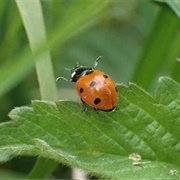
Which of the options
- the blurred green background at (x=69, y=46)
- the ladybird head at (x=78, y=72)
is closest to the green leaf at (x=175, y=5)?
the blurred green background at (x=69, y=46)

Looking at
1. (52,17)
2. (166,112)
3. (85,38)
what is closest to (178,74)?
(166,112)

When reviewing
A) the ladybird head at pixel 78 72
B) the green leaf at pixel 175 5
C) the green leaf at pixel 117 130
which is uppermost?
A: the green leaf at pixel 175 5

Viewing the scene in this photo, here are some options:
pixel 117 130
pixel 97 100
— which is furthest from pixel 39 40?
pixel 117 130

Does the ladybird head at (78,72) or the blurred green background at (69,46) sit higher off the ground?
the blurred green background at (69,46)

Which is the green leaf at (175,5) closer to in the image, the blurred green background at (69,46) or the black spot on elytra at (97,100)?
the blurred green background at (69,46)

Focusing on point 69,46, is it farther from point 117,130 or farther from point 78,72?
point 117,130

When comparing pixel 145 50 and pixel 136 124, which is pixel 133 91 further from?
pixel 145 50

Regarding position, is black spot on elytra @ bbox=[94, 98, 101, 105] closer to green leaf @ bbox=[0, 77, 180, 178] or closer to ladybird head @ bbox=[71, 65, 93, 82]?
green leaf @ bbox=[0, 77, 180, 178]

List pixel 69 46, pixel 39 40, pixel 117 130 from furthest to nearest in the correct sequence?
pixel 69 46, pixel 39 40, pixel 117 130
